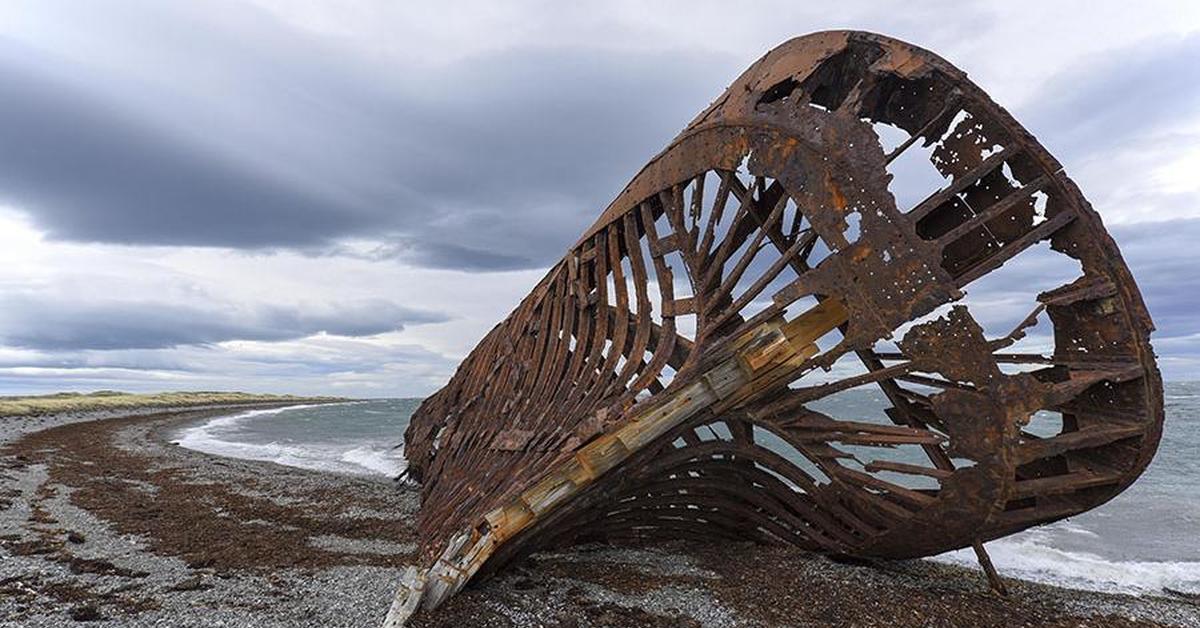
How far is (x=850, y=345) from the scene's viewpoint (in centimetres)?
597

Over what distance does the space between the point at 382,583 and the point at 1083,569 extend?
12759mm

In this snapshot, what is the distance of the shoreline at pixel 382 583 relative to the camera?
7.05 m

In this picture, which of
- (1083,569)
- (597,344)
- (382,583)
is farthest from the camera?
(1083,569)

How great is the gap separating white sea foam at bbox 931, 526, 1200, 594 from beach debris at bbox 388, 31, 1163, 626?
5.15 m

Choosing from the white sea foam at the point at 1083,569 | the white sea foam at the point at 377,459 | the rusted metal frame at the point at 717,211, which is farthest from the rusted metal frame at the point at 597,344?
the white sea foam at the point at 377,459

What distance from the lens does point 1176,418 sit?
179 feet

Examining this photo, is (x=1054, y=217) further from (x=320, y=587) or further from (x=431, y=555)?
(x=320, y=587)

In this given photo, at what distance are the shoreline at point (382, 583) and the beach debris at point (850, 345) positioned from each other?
645 mm

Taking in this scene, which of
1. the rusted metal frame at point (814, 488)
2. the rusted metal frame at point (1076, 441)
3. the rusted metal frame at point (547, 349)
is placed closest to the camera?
the rusted metal frame at point (1076, 441)

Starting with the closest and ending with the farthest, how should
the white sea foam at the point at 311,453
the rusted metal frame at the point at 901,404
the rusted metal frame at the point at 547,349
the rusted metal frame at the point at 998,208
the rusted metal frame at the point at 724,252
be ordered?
the rusted metal frame at the point at 998,208, the rusted metal frame at the point at 724,252, the rusted metal frame at the point at 901,404, the rusted metal frame at the point at 547,349, the white sea foam at the point at 311,453

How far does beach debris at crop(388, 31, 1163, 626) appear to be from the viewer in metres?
5.95

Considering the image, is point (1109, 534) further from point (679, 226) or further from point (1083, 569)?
point (679, 226)

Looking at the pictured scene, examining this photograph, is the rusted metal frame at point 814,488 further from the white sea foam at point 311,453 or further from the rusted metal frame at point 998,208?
the white sea foam at point 311,453

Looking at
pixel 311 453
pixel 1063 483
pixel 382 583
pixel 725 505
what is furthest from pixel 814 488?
pixel 311 453
